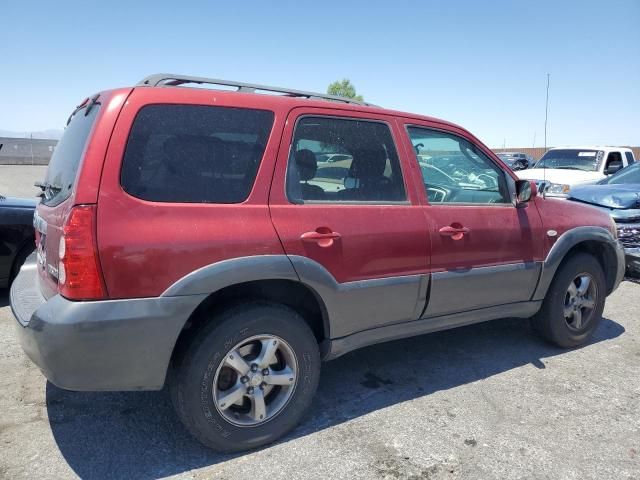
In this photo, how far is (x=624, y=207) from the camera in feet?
22.2

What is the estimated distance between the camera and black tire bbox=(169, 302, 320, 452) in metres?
2.51

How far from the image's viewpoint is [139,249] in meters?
2.28

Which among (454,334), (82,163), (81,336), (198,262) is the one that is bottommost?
(454,334)

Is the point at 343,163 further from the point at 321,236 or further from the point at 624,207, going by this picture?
the point at 624,207

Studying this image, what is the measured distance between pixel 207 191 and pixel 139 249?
46cm

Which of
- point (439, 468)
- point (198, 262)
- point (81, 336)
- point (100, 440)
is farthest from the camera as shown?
point (100, 440)

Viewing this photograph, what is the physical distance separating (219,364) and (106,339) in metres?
0.58

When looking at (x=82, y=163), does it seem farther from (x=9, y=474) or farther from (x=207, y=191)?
(x=9, y=474)

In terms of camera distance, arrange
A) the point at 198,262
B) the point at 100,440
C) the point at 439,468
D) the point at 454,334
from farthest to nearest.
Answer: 1. the point at 454,334
2. the point at 100,440
3. the point at 439,468
4. the point at 198,262

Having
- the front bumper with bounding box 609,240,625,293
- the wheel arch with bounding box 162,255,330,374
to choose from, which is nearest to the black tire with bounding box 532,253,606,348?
the front bumper with bounding box 609,240,625,293

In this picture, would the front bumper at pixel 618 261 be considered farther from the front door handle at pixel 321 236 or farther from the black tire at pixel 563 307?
the front door handle at pixel 321 236

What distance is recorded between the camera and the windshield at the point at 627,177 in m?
8.16

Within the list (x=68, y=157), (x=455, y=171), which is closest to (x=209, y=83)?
(x=68, y=157)

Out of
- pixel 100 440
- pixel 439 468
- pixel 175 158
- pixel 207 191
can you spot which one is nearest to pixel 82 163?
pixel 175 158
